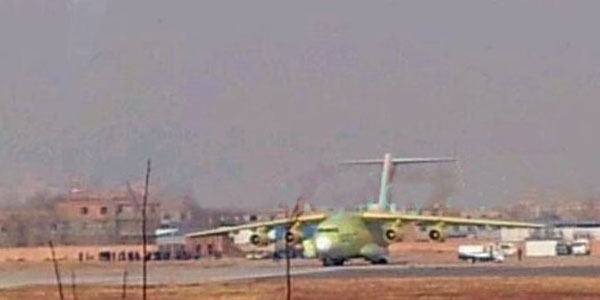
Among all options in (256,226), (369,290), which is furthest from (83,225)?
(369,290)

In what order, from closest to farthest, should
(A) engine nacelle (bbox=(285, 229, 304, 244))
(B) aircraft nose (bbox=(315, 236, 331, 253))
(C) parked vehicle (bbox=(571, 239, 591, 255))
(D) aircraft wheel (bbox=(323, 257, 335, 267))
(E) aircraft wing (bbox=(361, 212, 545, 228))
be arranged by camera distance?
(A) engine nacelle (bbox=(285, 229, 304, 244)) → (B) aircraft nose (bbox=(315, 236, 331, 253)) → (D) aircraft wheel (bbox=(323, 257, 335, 267)) → (E) aircraft wing (bbox=(361, 212, 545, 228)) → (C) parked vehicle (bbox=(571, 239, 591, 255))

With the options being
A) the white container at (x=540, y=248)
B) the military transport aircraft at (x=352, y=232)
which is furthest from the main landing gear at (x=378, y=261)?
the white container at (x=540, y=248)

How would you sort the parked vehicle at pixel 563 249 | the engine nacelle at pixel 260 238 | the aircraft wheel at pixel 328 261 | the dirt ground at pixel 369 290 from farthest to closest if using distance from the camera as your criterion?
the parked vehicle at pixel 563 249 → the engine nacelle at pixel 260 238 → the aircraft wheel at pixel 328 261 → the dirt ground at pixel 369 290

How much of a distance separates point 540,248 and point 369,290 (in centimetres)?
7952

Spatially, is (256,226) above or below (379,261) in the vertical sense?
above

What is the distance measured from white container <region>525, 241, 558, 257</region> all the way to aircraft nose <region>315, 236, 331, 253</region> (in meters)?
Result: 40.0

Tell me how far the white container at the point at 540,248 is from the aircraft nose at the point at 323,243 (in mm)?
39979

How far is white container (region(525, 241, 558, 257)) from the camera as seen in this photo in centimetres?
12238

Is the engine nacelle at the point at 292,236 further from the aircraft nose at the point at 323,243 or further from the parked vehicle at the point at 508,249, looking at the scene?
the parked vehicle at the point at 508,249

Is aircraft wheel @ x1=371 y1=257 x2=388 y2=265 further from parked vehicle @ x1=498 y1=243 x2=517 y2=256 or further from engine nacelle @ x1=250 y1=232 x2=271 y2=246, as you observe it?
parked vehicle @ x1=498 y1=243 x2=517 y2=256

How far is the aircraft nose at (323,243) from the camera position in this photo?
83.4 meters

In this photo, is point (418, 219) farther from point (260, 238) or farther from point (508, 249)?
point (508, 249)

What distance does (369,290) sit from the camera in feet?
156

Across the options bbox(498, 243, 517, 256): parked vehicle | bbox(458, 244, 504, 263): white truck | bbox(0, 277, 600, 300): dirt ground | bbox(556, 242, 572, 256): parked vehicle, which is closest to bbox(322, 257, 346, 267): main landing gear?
bbox(458, 244, 504, 263): white truck
